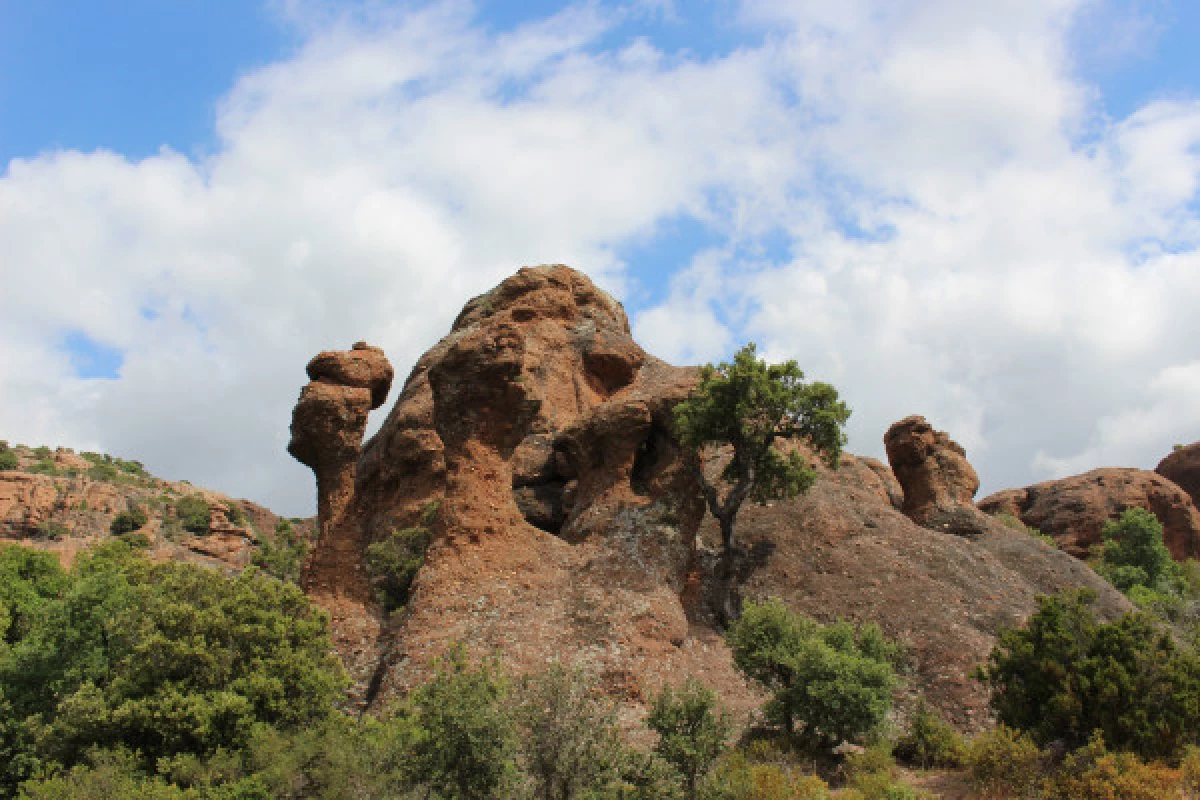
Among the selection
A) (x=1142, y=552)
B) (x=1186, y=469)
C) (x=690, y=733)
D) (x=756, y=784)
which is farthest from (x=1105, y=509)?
(x=690, y=733)

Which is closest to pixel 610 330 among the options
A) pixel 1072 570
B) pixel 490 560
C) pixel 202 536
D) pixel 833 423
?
pixel 833 423

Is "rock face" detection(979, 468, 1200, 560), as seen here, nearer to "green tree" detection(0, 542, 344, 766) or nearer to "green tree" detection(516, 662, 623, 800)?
"green tree" detection(516, 662, 623, 800)

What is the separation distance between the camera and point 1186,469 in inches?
2928

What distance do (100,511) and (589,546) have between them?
202ft

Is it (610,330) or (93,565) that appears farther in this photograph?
(610,330)

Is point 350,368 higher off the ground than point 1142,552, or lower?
higher

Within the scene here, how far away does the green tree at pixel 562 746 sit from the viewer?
47.0 ft

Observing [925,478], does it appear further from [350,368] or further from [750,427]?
[350,368]

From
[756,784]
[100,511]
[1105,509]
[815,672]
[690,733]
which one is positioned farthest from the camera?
[100,511]

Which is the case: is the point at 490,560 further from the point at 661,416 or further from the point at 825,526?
the point at 825,526

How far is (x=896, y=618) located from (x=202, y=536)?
6460 cm

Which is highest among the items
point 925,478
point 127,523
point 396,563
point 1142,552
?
point 127,523

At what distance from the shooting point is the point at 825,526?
101ft

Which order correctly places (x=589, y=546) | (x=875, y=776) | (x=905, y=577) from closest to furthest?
(x=875, y=776) → (x=589, y=546) → (x=905, y=577)
